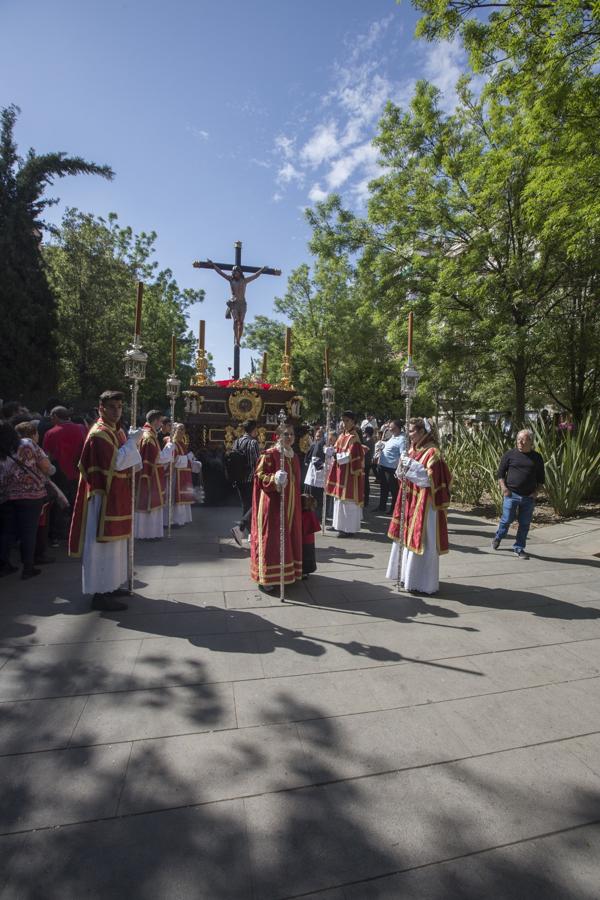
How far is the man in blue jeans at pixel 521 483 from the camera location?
Answer: 704 centimetres

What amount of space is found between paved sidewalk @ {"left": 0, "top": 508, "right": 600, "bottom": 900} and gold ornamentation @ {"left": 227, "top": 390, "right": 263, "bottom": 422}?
24.9 feet

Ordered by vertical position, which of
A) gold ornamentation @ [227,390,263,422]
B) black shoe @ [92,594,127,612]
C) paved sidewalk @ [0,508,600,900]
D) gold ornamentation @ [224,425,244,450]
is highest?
gold ornamentation @ [227,390,263,422]

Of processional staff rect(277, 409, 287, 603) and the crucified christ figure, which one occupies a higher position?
the crucified christ figure

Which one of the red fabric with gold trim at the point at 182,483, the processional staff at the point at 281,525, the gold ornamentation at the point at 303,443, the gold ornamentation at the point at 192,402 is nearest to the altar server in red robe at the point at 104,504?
the processional staff at the point at 281,525

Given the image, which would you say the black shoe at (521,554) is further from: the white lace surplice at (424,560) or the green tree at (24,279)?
the green tree at (24,279)

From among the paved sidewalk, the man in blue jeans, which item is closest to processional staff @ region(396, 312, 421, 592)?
the paved sidewalk

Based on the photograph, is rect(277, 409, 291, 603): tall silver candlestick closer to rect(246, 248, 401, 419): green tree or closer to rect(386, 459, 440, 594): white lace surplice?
rect(386, 459, 440, 594): white lace surplice

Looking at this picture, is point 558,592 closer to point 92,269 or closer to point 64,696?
point 64,696

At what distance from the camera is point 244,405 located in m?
12.4

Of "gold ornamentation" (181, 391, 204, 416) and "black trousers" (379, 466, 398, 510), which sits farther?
"gold ornamentation" (181, 391, 204, 416)

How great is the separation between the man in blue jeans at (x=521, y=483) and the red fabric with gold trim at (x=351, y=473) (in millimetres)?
2330

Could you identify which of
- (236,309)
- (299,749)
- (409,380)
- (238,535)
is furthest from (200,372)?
(299,749)

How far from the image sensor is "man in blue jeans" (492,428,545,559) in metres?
7.04

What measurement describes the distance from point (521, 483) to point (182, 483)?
599 cm
